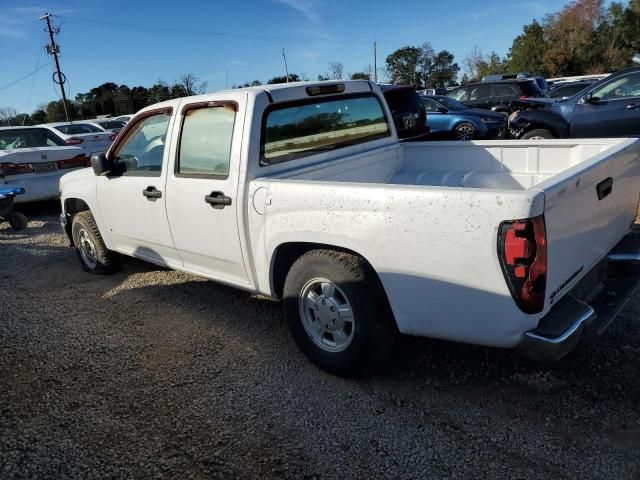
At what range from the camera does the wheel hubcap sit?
1220 centimetres

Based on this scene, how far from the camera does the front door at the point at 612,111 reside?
26.5 ft

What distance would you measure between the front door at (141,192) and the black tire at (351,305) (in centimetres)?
146

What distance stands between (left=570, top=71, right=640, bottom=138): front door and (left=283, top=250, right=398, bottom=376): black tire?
7.16 m

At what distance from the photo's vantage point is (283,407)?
301cm

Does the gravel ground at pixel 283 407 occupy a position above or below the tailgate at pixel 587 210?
below

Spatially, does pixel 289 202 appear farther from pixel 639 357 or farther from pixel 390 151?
pixel 639 357

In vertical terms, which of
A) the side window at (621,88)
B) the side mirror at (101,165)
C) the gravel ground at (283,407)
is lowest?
the gravel ground at (283,407)

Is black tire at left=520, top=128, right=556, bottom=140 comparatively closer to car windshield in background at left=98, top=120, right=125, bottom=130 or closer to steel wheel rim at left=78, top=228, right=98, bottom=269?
steel wheel rim at left=78, top=228, right=98, bottom=269

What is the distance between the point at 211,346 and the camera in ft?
12.6

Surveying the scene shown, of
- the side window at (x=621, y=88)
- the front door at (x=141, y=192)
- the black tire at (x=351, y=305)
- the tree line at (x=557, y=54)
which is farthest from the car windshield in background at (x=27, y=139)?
the tree line at (x=557, y=54)

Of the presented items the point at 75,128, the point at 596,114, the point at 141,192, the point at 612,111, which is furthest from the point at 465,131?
the point at 75,128

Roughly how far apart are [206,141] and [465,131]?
32.0 ft

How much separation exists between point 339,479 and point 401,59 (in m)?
88.3

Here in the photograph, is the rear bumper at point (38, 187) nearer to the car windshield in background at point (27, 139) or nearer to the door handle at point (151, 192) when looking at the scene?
the car windshield in background at point (27, 139)
